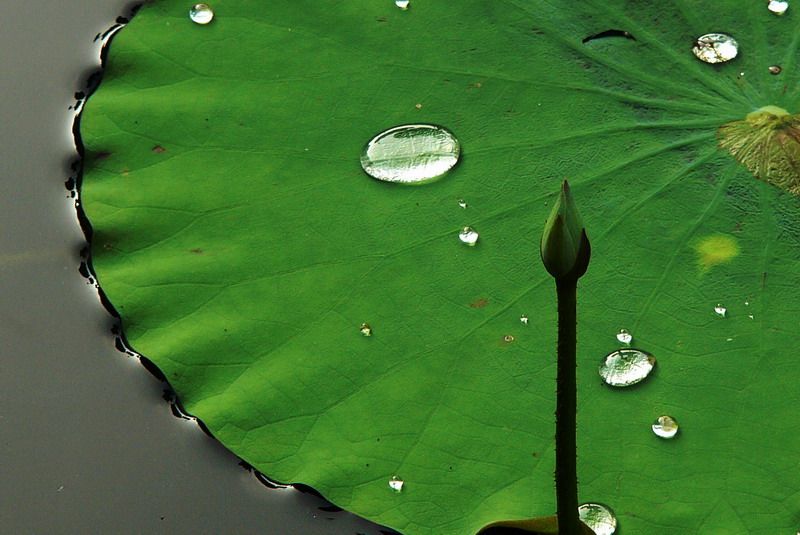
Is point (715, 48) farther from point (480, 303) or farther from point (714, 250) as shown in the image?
point (480, 303)

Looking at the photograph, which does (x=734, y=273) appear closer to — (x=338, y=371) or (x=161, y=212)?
(x=338, y=371)

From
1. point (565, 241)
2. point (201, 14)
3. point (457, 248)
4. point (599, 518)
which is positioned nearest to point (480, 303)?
point (457, 248)

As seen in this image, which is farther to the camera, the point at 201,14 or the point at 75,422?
the point at 201,14

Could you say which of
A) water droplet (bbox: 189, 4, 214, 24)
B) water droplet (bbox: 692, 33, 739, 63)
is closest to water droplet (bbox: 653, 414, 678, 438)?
water droplet (bbox: 692, 33, 739, 63)

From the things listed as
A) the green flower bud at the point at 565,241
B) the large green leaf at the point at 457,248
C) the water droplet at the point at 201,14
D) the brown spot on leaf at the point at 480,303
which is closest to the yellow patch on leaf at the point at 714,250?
the large green leaf at the point at 457,248

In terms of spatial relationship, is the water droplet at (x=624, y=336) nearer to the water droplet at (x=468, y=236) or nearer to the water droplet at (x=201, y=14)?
the water droplet at (x=468, y=236)
